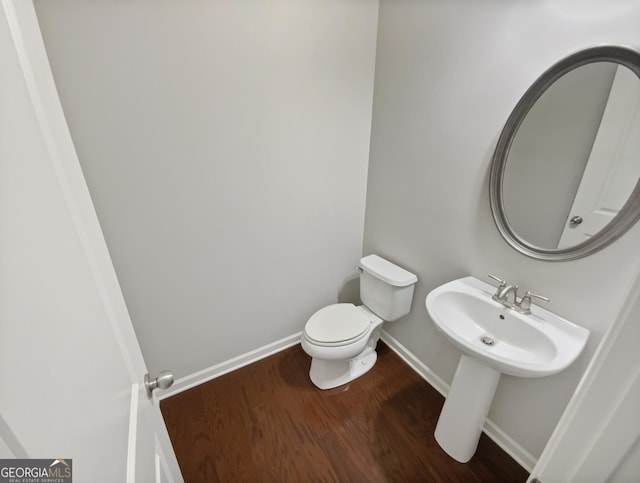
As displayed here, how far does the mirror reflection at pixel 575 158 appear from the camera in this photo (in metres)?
0.84

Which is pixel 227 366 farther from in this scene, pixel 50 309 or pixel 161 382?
pixel 50 309

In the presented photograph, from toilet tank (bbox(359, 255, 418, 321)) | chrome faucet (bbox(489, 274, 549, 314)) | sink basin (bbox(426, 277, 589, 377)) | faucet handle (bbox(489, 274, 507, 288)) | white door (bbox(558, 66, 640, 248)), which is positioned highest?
white door (bbox(558, 66, 640, 248))

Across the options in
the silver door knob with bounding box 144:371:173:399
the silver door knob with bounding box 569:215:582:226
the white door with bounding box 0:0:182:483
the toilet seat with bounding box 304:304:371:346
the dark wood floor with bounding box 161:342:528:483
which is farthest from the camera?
the toilet seat with bounding box 304:304:371:346

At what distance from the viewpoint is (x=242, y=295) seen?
165cm

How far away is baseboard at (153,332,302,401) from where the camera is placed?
63.1 inches

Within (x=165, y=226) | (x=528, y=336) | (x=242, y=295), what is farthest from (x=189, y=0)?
(x=528, y=336)

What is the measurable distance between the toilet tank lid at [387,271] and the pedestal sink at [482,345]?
0.33 m

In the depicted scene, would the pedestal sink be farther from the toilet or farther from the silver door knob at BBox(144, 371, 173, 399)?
the silver door knob at BBox(144, 371, 173, 399)

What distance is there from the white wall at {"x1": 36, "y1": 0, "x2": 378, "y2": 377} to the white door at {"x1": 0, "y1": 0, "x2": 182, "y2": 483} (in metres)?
0.57

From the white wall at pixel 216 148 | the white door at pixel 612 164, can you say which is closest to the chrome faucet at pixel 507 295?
the white door at pixel 612 164

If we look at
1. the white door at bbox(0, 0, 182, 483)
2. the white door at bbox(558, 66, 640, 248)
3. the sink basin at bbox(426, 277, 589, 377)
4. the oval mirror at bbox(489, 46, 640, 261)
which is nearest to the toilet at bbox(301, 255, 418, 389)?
the sink basin at bbox(426, 277, 589, 377)

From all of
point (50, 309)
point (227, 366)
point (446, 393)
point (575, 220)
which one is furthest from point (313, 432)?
point (575, 220)

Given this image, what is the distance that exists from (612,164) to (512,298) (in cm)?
58

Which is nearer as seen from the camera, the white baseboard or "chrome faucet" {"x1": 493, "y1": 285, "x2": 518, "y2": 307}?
"chrome faucet" {"x1": 493, "y1": 285, "x2": 518, "y2": 307}
